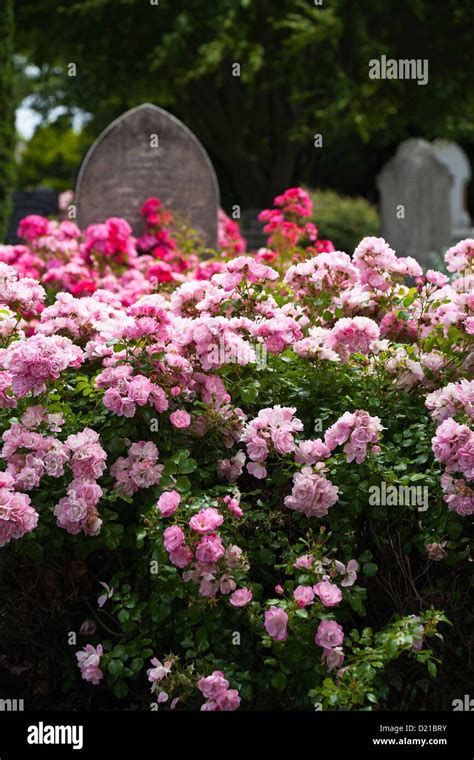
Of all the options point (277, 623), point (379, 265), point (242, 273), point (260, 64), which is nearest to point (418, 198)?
point (260, 64)

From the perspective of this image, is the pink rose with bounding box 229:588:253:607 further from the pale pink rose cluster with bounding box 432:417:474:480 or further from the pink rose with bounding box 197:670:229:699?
the pale pink rose cluster with bounding box 432:417:474:480

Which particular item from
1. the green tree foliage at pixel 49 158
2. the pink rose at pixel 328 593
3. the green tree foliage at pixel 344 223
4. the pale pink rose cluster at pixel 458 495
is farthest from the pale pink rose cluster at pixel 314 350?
the green tree foliage at pixel 49 158

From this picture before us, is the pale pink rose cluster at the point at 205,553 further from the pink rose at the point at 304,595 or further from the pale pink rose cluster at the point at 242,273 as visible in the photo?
the pale pink rose cluster at the point at 242,273

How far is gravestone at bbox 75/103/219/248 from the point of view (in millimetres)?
8109

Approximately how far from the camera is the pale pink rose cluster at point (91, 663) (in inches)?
120

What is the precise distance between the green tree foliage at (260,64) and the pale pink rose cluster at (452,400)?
40.9ft

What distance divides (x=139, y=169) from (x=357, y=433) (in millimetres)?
5563

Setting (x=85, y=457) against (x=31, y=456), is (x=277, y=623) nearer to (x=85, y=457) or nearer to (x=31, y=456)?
(x=85, y=457)

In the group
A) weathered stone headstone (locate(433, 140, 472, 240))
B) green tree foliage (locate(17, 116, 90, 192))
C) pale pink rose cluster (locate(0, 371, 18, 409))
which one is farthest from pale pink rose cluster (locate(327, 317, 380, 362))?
green tree foliage (locate(17, 116, 90, 192))

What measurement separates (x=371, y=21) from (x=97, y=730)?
1633cm

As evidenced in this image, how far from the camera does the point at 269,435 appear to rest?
308 cm

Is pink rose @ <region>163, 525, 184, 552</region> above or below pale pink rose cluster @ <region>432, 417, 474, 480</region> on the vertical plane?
below

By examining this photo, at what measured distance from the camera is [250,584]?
2.99m

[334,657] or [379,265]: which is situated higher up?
[379,265]
